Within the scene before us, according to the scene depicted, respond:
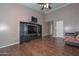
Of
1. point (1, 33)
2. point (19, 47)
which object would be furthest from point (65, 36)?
point (1, 33)

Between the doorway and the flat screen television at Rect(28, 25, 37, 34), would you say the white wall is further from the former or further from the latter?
the doorway

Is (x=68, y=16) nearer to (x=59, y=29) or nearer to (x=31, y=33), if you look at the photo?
(x=59, y=29)

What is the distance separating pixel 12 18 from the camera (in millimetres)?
2686

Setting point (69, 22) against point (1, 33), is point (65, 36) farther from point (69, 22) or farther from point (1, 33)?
point (1, 33)

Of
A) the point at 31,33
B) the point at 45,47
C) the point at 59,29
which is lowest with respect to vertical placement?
the point at 45,47

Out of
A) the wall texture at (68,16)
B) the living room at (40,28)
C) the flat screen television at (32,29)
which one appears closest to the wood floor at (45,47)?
the living room at (40,28)

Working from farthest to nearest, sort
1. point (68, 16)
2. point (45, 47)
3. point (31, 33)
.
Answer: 1. point (31, 33)
2. point (45, 47)
3. point (68, 16)

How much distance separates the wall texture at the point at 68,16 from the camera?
2.26 m

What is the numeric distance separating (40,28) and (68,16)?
851mm

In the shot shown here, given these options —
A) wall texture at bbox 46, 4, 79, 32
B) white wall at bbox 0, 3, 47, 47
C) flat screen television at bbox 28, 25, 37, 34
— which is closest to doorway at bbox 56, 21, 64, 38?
wall texture at bbox 46, 4, 79, 32

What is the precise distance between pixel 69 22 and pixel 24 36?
1321mm

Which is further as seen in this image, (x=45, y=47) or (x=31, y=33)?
(x=31, y=33)

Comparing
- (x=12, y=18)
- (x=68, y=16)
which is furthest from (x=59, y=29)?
(x=12, y=18)

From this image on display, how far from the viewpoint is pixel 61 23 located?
2402mm
